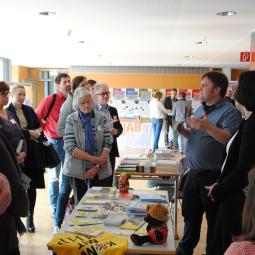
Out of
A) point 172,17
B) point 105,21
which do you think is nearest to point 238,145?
point 172,17

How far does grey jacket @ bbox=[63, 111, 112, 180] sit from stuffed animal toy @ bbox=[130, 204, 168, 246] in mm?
1191

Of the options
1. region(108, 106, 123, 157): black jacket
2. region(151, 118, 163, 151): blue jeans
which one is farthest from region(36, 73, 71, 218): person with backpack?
region(151, 118, 163, 151): blue jeans

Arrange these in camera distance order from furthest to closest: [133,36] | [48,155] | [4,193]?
[133,36] → [48,155] → [4,193]

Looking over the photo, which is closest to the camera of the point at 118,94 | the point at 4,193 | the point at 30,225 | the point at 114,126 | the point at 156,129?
the point at 4,193

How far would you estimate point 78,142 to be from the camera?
9.95 feet

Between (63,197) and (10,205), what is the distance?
1.92 m

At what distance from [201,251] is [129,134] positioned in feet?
23.8

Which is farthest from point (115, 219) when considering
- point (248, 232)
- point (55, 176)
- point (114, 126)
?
point (114, 126)

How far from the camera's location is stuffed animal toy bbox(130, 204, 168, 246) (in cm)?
181

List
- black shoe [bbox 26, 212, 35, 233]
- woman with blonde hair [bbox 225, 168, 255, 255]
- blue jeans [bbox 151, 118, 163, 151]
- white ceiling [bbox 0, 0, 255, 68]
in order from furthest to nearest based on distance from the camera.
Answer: blue jeans [bbox 151, 118, 163, 151] < white ceiling [bbox 0, 0, 255, 68] < black shoe [bbox 26, 212, 35, 233] < woman with blonde hair [bbox 225, 168, 255, 255]

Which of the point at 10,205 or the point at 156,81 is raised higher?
the point at 156,81

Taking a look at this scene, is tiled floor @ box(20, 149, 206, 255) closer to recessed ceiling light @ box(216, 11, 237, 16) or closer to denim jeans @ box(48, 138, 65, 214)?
denim jeans @ box(48, 138, 65, 214)

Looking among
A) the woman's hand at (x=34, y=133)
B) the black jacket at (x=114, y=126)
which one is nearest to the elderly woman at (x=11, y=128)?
the woman's hand at (x=34, y=133)

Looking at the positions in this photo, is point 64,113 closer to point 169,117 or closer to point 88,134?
point 88,134
